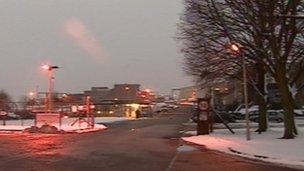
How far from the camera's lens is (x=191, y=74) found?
44062mm

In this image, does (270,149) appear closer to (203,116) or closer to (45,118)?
(203,116)

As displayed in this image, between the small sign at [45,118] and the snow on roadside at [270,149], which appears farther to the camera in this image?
the small sign at [45,118]

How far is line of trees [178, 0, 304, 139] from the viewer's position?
33.4m

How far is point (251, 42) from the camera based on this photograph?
36875mm

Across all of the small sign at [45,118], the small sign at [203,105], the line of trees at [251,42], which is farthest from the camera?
the small sign at [45,118]

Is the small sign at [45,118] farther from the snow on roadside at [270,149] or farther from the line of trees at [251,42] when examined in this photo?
the snow on roadside at [270,149]

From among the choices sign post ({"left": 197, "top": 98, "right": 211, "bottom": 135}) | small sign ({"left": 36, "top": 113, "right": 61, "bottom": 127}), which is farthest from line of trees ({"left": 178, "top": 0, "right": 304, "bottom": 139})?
small sign ({"left": 36, "top": 113, "right": 61, "bottom": 127})

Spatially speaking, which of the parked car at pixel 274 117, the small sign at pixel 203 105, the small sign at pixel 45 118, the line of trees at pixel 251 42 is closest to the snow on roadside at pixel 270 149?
the line of trees at pixel 251 42

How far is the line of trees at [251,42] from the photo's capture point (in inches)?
1315

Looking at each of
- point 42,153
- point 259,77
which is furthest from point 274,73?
point 42,153

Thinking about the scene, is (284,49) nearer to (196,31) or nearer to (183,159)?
(196,31)

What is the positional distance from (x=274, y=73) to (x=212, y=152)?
31.7 feet

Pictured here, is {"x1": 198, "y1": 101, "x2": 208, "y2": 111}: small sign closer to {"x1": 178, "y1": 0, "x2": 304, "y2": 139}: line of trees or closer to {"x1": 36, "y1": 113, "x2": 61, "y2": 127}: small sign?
{"x1": 178, "y1": 0, "x2": 304, "y2": 139}: line of trees

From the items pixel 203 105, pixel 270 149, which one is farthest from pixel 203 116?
pixel 270 149
